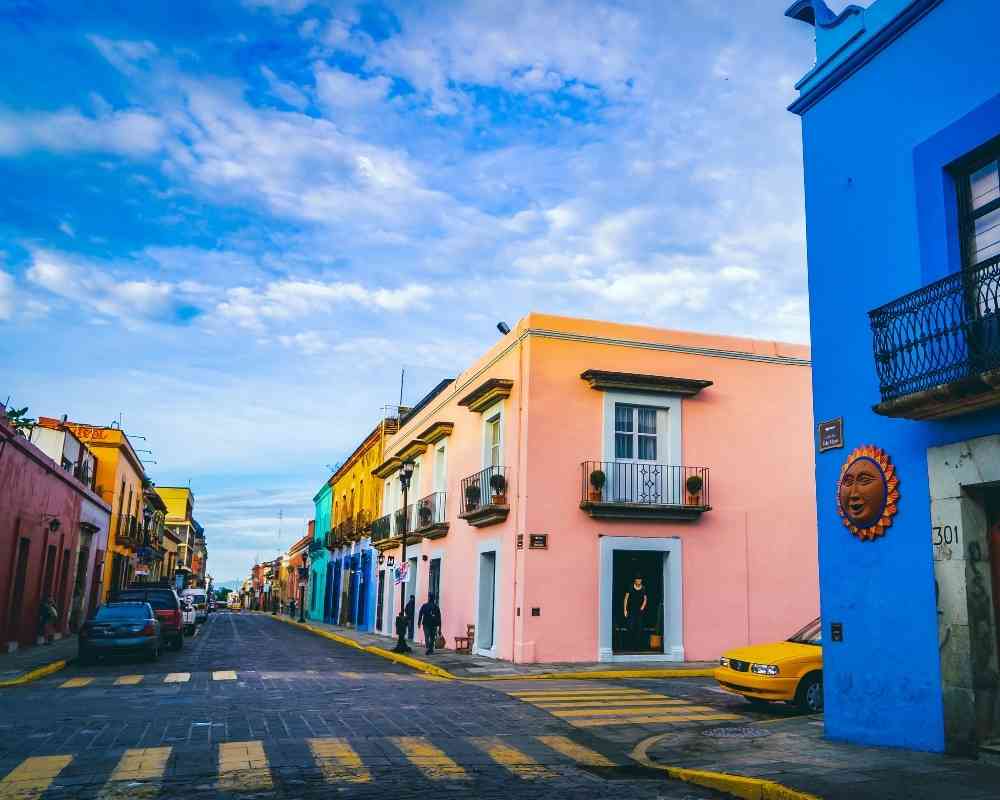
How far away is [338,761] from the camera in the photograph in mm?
7871

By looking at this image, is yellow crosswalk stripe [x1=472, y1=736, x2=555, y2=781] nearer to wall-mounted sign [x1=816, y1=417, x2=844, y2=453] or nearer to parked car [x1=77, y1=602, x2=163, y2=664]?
wall-mounted sign [x1=816, y1=417, x2=844, y2=453]

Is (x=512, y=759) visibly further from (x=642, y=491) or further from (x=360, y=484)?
(x=360, y=484)

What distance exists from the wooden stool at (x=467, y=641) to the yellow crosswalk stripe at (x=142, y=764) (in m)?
14.5

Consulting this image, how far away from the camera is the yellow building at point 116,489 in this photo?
125ft

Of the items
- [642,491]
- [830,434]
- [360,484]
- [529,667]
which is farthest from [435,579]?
[830,434]

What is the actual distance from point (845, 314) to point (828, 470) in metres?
1.77

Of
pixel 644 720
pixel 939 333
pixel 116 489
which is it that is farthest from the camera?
pixel 116 489

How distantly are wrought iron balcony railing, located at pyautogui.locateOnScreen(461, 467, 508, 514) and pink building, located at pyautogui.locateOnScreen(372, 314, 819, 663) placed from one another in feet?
0.17

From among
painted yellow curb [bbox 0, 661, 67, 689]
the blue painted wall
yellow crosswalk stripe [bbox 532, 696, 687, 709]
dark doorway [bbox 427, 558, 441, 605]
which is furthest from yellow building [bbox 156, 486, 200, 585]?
yellow crosswalk stripe [bbox 532, 696, 687, 709]

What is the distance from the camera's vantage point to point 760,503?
21.8m

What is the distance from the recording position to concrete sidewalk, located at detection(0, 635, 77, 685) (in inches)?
611

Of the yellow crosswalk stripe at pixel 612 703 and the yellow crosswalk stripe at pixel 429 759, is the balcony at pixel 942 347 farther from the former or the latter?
the yellow crosswalk stripe at pixel 612 703

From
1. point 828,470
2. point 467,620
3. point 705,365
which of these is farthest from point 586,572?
point 828,470

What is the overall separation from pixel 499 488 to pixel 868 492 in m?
12.5
